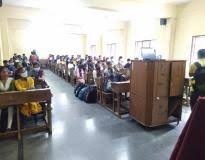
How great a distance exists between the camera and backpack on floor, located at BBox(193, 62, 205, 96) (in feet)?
10.6

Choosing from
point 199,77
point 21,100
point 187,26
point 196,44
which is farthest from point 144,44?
point 21,100

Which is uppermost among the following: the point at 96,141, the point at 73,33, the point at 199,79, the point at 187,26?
the point at 73,33

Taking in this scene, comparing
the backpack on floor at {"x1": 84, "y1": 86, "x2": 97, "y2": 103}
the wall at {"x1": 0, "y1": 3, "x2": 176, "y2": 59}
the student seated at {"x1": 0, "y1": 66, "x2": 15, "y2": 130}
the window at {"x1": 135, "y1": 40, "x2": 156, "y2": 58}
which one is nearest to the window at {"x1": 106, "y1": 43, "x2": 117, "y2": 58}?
the wall at {"x1": 0, "y1": 3, "x2": 176, "y2": 59}

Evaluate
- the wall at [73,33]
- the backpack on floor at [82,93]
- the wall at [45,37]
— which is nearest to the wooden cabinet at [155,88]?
the backpack on floor at [82,93]

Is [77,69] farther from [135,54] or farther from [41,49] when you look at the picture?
[41,49]

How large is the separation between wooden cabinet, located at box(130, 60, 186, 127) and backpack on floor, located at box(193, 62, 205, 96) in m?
0.43

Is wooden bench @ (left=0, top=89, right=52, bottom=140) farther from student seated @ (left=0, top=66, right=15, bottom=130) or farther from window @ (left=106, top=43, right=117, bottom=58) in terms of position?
window @ (left=106, top=43, right=117, bottom=58)

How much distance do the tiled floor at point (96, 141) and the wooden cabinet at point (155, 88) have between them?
294 mm

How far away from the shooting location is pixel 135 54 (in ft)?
33.7

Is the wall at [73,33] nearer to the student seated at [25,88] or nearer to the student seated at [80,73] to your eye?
the student seated at [80,73]

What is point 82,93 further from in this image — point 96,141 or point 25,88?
point 96,141

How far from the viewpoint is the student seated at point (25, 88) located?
11.3ft

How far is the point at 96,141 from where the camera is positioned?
3.26 metres

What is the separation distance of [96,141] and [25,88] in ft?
5.68
